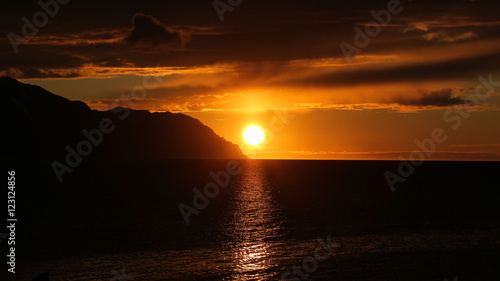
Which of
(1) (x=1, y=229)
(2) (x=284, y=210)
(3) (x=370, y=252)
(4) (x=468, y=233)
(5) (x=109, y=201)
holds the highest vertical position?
(5) (x=109, y=201)

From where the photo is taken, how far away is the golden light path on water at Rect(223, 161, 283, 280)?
3856 centimetres

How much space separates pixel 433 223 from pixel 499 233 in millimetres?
11333

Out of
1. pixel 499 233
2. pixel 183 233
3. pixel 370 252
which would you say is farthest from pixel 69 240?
pixel 499 233

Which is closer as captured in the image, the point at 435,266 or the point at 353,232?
the point at 435,266

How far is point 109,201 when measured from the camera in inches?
3888

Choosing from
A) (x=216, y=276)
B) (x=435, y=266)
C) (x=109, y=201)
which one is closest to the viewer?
(x=216, y=276)

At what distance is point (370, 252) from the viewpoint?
4572cm

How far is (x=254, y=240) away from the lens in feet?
174

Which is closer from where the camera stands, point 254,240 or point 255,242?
point 255,242

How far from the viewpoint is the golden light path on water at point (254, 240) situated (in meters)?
38.6

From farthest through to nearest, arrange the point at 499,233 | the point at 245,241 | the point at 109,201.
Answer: the point at 109,201, the point at 499,233, the point at 245,241

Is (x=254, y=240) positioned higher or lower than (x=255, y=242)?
higher

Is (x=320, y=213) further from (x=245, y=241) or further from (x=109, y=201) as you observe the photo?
(x=109, y=201)

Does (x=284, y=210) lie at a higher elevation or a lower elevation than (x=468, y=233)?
higher
